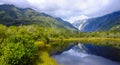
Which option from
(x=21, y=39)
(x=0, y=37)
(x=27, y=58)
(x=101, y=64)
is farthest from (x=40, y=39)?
(x=27, y=58)

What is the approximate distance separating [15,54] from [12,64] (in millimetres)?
3102

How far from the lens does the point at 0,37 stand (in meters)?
122

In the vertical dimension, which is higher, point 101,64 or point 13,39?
point 13,39

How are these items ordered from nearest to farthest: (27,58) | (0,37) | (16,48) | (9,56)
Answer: (9,56) → (16,48) → (27,58) → (0,37)

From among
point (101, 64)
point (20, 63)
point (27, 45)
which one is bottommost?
point (101, 64)

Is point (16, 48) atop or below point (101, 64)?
atop

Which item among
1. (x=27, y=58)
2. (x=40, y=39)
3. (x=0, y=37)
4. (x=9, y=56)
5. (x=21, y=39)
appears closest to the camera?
(x=9, y=56)

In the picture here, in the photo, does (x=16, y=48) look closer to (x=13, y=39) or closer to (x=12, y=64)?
(x=12, y=64)

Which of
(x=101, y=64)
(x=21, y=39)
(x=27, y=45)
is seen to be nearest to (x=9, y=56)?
(x=27, y=45)

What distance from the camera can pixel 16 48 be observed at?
→ 60.8 metres

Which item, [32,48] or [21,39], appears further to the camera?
[21,39]

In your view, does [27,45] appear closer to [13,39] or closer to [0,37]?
[13,39]

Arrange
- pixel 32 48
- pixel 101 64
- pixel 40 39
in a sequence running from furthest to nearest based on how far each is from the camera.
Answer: pixel 40 39
pixel 101 64
pixel 32 48

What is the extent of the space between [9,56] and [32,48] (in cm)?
1971
